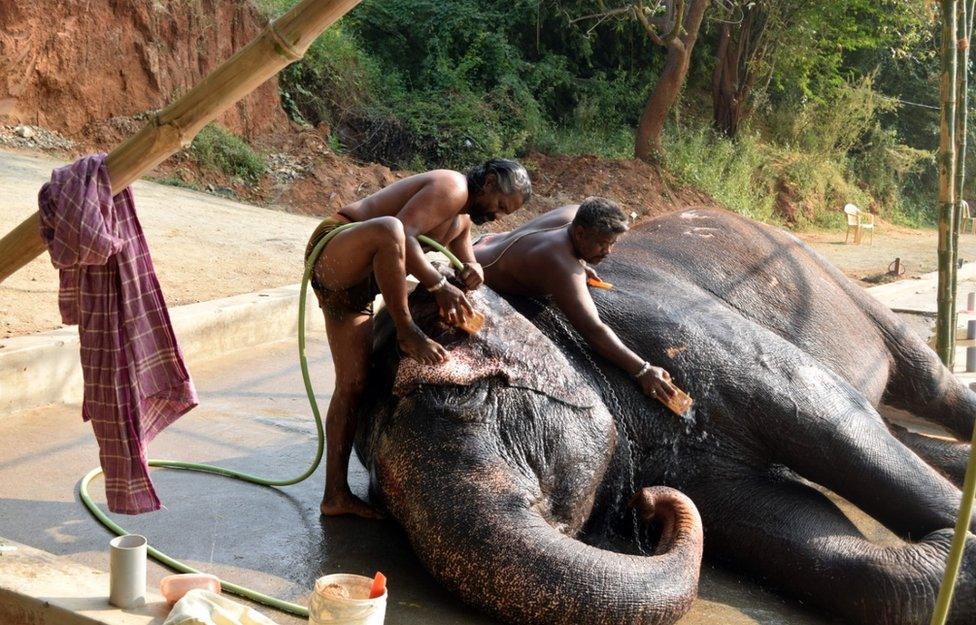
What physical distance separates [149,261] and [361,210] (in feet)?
3.33

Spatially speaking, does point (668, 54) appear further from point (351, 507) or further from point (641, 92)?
point (351, 507)

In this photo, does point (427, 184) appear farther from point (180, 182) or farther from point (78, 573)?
point (180, 182)

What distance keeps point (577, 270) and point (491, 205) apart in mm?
464

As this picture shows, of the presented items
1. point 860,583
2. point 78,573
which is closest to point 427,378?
point 78,573

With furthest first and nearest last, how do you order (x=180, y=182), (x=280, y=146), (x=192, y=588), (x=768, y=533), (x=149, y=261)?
1. (x=280, y=146)
2. (x=180, y=182)
3. (x=768, y=533)
4. (x=149, y=261)
5. (x=192, y=588)

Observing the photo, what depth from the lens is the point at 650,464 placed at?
4.20 meters

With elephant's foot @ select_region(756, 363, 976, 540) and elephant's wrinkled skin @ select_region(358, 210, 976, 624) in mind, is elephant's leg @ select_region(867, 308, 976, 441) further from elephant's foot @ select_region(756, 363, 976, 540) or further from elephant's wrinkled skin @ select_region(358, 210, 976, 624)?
elephant's foot @ select_region(756, 363, 976, 540)

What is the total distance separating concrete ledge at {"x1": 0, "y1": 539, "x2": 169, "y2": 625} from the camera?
3010 mm

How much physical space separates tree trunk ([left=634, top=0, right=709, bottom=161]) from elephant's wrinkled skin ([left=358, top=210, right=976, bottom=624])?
14.7 metres

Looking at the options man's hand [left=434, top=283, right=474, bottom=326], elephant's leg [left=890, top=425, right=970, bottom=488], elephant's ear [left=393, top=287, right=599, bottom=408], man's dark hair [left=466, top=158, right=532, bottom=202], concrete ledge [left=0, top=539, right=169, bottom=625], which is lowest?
elephant's leg [left=890, top=425, right=970, bottom=488]

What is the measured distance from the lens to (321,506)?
165 inches

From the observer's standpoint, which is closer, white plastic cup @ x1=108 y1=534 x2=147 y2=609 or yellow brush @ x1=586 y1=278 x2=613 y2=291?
white plastic cup @ x1=108 y1=534 x2=147 y2=609

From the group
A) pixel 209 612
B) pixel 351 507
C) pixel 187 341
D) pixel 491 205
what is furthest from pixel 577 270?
pixel 187 341

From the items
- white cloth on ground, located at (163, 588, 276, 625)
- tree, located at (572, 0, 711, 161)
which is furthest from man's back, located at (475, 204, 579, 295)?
tree, located at (572, 0, 711, 161)
